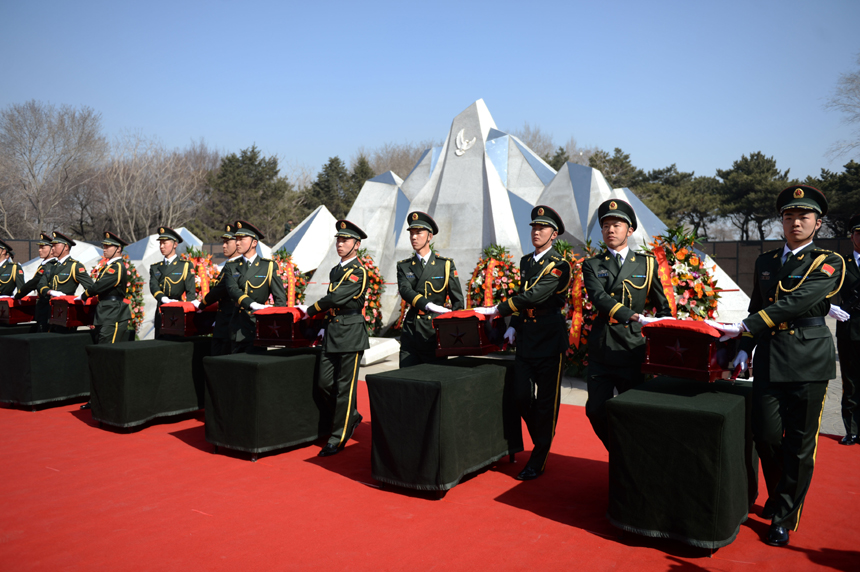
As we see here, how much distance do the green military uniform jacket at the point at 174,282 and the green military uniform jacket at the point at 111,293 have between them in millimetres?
366

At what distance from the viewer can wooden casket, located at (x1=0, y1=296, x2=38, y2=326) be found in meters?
9.16

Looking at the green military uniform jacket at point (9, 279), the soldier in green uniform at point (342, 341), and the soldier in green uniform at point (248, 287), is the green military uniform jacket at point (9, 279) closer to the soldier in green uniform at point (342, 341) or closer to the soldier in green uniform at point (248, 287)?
the soldier in green uniform at point (248, 287)

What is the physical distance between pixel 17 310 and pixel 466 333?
26.4 ft

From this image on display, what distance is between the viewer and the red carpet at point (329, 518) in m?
3.18

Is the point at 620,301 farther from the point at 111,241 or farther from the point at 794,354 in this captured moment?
the point at 111,241

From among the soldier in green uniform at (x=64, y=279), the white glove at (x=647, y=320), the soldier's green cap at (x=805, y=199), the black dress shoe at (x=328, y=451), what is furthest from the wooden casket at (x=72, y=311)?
the soldier's green cap at (x=805, y=199)

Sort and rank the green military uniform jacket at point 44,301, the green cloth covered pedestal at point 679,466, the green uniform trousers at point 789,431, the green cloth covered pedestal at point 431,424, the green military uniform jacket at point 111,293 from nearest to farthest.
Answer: the green cloth covered pedestal at point 679,466, the green uniform trousers at point 789,431, the green cloth covered pedestal at point 431,424, the green military uniform jacket at point 111,293, the green military uniform jacket at point 44,301

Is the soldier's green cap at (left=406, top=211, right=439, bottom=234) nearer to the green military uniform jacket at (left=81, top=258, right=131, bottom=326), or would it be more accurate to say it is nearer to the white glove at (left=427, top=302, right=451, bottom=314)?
the white glove at (left=427, top=302, right=451, bottom=314)

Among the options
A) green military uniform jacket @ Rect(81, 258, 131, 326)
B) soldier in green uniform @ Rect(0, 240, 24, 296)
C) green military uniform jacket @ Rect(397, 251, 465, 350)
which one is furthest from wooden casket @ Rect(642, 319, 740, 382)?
soldier in green uniform @ Rect(0, 240, 24, 296)

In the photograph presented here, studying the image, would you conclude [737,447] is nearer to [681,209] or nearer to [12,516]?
[12,516]

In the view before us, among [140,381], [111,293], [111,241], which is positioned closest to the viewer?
[140,381]

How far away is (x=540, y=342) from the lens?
4664mm

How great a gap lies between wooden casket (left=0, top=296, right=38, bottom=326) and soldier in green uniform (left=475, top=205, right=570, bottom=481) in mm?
8076

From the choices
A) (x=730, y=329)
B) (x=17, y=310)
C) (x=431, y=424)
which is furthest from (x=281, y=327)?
(x=17, y=310)
